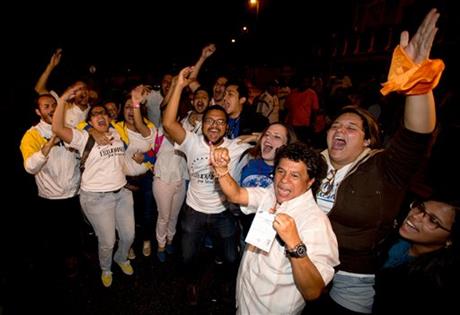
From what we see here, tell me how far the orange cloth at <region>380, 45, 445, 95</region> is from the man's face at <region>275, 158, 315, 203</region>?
705 millimetres

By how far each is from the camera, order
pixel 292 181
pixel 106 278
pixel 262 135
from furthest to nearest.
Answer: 1. pixel 106 278
2. pixel 262 135
3. pixel 292 181

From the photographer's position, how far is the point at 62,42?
752 centimetres

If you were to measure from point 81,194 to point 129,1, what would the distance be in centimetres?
1881

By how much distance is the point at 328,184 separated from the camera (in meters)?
2.17

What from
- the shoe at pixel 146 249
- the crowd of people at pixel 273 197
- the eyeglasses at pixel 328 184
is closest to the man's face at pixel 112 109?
the crowd of people at pixel 273 197

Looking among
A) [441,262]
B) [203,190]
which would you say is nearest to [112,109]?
[203,190]

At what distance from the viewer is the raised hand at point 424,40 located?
150 centimetres

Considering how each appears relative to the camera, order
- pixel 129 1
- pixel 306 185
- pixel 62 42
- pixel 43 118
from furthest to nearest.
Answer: pixel 129 1 < pixel 62 42 < pixel 43 118 < pixel 306 185

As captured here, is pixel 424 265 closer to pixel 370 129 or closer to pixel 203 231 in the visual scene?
pixel 370 129

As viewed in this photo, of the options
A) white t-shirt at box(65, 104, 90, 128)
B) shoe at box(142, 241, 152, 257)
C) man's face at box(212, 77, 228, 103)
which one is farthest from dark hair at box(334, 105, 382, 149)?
white t-shirt at box(65, 104, 90, 128)

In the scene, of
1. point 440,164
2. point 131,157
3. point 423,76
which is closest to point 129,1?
point 131,157

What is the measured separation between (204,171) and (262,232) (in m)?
1.47

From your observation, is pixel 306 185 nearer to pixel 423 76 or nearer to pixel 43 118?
pixel 423 76

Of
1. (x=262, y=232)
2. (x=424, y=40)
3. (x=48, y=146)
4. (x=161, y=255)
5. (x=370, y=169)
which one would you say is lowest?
(x=161, y=255)
